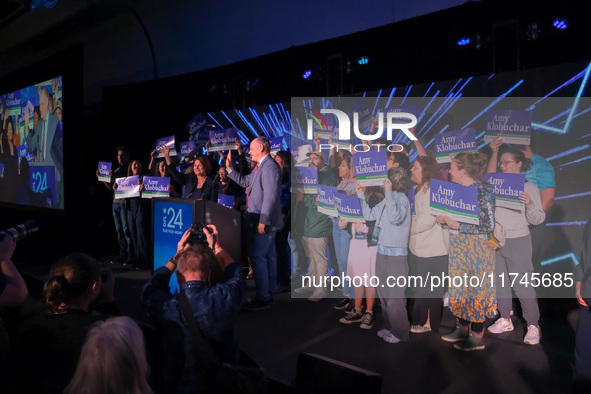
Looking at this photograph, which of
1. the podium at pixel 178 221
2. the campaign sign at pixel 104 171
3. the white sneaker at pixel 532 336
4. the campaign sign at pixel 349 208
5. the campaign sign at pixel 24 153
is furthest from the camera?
the campaign sign at pixel 24 153

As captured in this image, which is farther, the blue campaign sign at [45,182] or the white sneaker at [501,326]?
the blue campaign sign at [45,182]

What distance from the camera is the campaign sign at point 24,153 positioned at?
27.2 feet

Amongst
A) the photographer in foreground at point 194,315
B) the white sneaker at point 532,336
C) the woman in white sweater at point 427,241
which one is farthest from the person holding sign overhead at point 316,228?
the photographer in foreground at point 194,315

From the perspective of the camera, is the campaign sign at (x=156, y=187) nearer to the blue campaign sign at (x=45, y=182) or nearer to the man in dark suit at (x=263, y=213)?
the man in dark suit at (x=263, y=213)

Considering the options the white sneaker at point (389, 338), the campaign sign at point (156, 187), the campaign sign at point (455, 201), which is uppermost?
the campaign sign at point (156, 187)

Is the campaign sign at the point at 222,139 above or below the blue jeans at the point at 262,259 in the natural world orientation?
above

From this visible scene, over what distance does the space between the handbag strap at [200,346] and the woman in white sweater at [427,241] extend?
206cm

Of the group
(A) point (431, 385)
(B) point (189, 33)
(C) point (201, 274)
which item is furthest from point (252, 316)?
(B) point (189, 33)

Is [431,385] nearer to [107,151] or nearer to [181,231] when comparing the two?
[181,231]

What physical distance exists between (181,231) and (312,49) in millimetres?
3082

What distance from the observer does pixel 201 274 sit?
209 cm

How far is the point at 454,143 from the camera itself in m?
3.66

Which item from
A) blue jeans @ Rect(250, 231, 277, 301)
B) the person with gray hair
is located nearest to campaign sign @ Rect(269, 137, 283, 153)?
blue jeans @ Rect(250, 231, 277, 301)

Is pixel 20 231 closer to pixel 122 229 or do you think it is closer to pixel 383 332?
pixel 383 332
